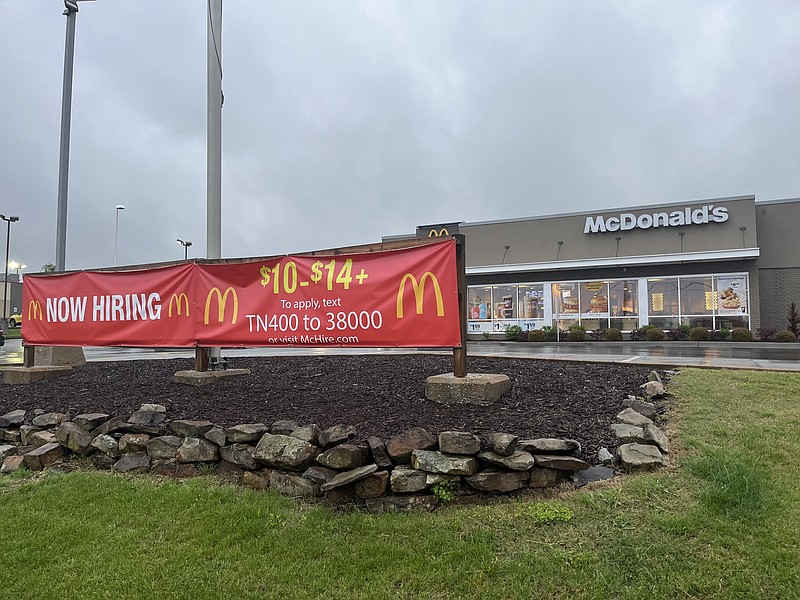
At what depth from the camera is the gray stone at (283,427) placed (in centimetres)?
403

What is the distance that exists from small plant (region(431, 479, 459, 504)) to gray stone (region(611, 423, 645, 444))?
60.4 inches

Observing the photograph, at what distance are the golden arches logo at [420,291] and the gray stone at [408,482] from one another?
1.71 metres

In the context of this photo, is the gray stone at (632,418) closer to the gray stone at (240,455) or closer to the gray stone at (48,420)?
the gray stone at (240,455)

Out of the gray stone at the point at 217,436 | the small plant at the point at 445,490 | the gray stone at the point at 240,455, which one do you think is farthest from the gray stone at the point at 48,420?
the small plant at the point at 445,490

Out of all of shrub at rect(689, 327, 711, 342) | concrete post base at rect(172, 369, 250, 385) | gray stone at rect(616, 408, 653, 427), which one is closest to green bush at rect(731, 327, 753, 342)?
shrub at rect(689, 327, 711, 342)

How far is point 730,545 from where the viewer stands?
2.69 meters

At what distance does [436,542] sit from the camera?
2904 mm

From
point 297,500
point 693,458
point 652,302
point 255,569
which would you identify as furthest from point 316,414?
point 652,302

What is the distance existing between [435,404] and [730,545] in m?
2.50

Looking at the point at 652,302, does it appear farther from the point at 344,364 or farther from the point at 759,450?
the point at 759,450

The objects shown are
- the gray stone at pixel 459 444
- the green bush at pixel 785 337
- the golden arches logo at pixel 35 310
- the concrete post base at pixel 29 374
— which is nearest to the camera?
the gray stone at pixel 459 444

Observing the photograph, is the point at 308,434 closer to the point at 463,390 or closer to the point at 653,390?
the point at 463,390

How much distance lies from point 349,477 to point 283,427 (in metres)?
0.86

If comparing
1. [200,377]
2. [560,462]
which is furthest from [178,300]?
[560,462]
